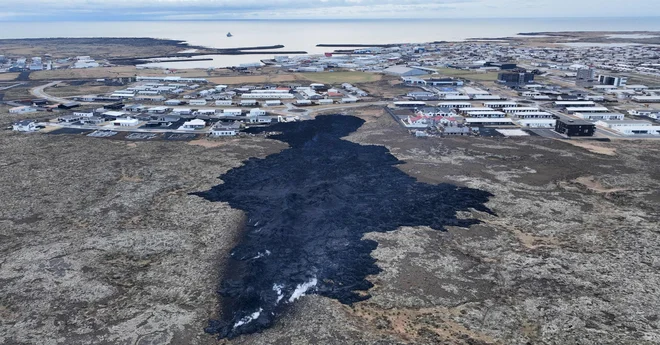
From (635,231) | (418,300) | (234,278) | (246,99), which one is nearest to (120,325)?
(234,278)

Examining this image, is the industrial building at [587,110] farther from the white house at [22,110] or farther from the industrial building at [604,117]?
the white house at [22,110]

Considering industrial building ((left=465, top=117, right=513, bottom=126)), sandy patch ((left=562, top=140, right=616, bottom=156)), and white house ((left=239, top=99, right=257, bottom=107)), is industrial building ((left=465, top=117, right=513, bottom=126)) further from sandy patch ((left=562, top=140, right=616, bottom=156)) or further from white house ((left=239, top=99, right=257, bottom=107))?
white house ((left=239, top=99, right=257, bottom=107))

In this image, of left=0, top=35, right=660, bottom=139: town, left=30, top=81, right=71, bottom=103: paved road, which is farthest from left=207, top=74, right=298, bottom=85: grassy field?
left=30, top=81, right=71, bottom=103: paved road

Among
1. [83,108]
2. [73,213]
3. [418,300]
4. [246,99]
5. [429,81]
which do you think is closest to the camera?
[418,300]

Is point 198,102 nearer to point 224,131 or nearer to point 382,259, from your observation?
point 224,131

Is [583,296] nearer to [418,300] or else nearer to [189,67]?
[418,300]

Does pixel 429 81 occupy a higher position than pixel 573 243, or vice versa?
pixel 429 81

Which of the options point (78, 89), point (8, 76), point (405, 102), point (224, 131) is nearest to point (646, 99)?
point (405, 102)
